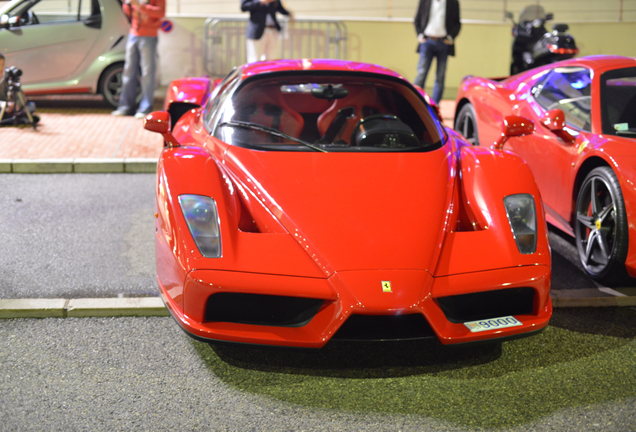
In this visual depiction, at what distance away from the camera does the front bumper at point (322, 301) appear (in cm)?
261

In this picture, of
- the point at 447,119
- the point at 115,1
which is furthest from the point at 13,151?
the point at 447,119

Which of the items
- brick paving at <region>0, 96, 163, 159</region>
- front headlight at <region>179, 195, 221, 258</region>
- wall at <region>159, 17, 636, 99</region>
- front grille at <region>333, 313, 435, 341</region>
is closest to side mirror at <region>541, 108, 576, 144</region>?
front grille at <region>333, 313, 435, 341</region>

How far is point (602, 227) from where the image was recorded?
12.8 ft

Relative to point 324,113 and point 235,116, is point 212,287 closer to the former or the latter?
point 235,116

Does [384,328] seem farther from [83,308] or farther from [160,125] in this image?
[160,125]

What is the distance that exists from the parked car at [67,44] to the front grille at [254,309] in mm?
7282

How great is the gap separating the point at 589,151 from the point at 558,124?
0.31 metres

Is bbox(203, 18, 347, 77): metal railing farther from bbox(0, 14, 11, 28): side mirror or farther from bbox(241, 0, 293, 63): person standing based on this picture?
bbox(0, 14, 11, 28): side mirror

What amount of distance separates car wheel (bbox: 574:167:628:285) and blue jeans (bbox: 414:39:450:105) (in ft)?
16.5

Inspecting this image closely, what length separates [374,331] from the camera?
2668 millimetres

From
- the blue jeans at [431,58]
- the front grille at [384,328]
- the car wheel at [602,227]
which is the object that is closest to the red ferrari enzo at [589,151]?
the car wheel at [602,227]

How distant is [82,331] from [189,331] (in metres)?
0.82

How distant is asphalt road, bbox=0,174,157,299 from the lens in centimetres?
375

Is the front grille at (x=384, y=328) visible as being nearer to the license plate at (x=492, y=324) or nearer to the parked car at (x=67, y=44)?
the license plate at (x=492, y=324)
